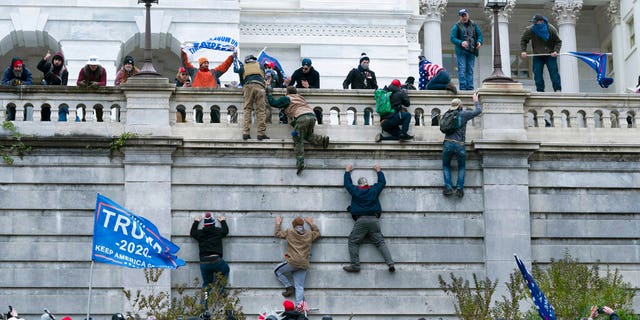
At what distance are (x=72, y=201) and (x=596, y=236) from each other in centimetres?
1169

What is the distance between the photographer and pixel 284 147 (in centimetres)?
3894

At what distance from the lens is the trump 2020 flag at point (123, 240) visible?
3422cm

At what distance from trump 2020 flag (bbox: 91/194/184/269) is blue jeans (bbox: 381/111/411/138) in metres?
6.81

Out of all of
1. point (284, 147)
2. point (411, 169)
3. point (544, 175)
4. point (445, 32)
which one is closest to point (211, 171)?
point (284, 147)

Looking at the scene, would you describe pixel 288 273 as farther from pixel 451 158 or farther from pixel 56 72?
pixel 56 72

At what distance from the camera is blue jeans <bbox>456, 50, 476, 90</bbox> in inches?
1665

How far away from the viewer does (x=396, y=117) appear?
1540 inches

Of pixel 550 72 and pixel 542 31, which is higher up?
pixel 542 31

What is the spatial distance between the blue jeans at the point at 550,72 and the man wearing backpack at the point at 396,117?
4406mm

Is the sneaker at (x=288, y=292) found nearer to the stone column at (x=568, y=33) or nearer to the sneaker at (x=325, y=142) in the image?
the sneaker at (x=325, y=142)

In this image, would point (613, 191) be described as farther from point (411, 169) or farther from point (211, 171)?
point (211, 171)

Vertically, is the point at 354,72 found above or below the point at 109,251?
above

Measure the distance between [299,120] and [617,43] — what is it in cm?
3170

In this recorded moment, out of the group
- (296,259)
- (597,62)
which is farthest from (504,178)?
(597,62)
